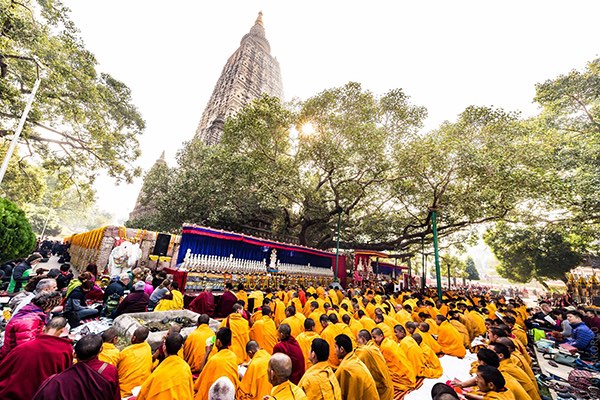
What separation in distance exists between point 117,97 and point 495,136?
21251mm

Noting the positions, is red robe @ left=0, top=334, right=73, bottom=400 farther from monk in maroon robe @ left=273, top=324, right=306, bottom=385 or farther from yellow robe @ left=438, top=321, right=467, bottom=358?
yellow robe @ left=438, top=321, right=467, bottom=358

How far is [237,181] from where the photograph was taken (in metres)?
16.7

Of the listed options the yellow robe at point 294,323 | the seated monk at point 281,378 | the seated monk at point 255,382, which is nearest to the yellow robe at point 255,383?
the seated monk at point 255,382

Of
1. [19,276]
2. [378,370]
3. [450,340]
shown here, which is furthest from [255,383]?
[19,276]

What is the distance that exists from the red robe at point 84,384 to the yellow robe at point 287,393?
1612mm

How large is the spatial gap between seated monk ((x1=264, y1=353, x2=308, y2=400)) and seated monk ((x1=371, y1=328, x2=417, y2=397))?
9.23 ft

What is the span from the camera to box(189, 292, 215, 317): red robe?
714 cm

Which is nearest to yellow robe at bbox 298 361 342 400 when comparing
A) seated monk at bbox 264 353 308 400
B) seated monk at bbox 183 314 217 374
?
seated monk at bbox 264 353 308 400

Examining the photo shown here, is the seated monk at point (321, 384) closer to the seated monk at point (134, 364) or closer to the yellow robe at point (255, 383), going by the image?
the yellow robe at point (255, 383)

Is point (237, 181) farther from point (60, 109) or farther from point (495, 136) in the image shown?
point (495, 136)

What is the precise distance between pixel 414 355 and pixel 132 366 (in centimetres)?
480

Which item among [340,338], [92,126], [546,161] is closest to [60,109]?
[92,126]

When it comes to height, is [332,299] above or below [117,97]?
below

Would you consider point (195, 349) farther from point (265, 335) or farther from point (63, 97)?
point (63, 97)
